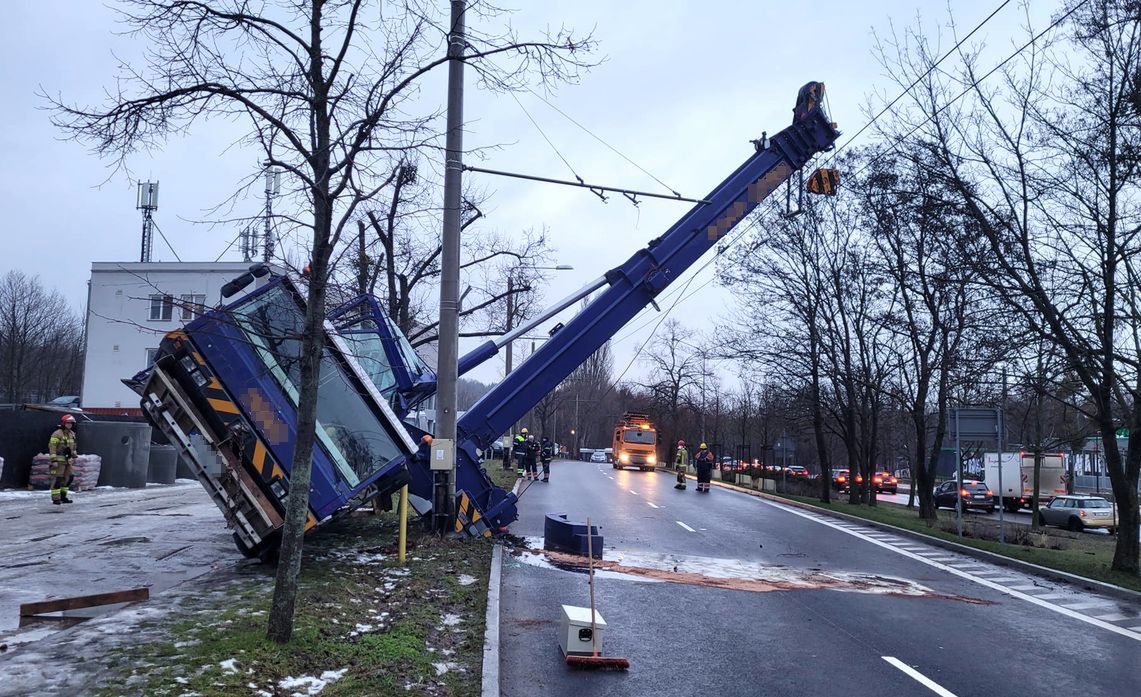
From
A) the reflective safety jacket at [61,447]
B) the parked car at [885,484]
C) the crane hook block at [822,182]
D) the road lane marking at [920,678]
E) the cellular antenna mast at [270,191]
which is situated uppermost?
the crane hook block at [822,182]

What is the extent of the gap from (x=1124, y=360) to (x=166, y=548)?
1456 cm

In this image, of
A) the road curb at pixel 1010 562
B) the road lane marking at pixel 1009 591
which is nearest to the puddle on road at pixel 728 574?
the road lane marking at pixel 1009 591

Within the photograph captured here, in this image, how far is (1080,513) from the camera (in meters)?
31.1

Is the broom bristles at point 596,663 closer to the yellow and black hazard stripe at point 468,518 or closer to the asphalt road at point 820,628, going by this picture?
the asphalt road at point 820,628

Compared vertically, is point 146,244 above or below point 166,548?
above

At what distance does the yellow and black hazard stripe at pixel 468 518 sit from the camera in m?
13.0

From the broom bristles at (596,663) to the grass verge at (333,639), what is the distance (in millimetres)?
812

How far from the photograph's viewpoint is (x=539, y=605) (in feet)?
31.9

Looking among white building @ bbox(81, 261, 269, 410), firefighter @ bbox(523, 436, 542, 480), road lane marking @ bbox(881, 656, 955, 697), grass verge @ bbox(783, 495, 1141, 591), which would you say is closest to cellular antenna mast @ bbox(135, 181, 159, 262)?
white building @ bbox(81, 261, 269, 410)

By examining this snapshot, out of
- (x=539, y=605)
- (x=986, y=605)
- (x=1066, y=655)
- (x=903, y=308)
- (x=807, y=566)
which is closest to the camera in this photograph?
(x=1066, y=655)

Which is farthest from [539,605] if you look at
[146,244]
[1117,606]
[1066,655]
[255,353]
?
[146,244]

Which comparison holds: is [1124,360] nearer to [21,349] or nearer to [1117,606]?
[1117,606]

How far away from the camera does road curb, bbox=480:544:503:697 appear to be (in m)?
6.25

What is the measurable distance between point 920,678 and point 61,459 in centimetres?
1681
